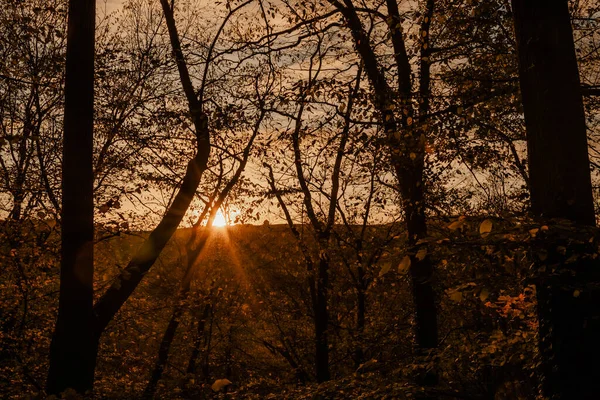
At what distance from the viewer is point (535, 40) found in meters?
5.61

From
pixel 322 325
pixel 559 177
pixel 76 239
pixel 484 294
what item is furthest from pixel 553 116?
pixel 322 325

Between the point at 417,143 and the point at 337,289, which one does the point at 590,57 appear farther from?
the point at 337,289

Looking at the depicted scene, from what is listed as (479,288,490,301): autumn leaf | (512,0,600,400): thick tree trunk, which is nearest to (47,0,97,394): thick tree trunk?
(479,288,490,301): autumn leaf

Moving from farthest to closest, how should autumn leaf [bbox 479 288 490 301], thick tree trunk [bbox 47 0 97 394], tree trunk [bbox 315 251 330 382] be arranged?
tree trunk [bbox 315 251 330 382]
thick tree trunk [bbox 47 0 97 394]
autumn leaf [bbox 479 288 490 301]

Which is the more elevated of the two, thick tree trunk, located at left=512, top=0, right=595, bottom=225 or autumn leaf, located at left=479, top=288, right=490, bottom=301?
thick tree trunk, located at left=512, top=0, right=595, bottom=225

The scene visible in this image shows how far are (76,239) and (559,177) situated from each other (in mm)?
5711

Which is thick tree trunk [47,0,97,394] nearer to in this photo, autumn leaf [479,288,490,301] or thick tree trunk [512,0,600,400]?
autumn leaf [479,288,490,301]

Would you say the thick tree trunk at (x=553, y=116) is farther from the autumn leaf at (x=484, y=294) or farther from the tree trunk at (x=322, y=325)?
the tree trunk at (x=322, y=325)

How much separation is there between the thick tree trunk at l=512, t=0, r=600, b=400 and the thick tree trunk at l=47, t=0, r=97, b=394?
540 cm

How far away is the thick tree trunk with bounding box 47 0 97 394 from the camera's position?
698cm

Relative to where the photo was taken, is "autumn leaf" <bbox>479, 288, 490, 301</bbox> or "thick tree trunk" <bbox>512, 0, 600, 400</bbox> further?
"thick tree trunk" <bbox>512, 0, 600, 400</bbox>

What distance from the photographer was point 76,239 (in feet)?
23.1

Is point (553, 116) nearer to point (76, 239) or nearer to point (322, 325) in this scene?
point (76, 239)

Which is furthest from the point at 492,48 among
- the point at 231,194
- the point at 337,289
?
the point at 337,289
